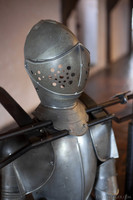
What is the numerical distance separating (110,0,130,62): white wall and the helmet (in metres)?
3.78

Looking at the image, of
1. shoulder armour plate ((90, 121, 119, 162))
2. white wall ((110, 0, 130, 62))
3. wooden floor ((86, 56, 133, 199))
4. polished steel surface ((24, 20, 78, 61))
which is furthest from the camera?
white wall ((110, 0, 130, 62))

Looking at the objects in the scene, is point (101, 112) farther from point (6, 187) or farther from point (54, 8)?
point (54, 8)

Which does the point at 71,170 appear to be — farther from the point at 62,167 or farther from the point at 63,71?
the point at 63,71

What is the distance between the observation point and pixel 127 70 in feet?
12.0

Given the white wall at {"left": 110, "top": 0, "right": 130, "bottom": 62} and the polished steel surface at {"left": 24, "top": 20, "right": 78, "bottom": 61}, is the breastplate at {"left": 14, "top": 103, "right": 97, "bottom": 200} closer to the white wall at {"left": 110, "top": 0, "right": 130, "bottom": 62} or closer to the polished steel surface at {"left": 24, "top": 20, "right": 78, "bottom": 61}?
the polished steel surface at {"left": 24, "top": 20, "right": 78, "bottom": 61}

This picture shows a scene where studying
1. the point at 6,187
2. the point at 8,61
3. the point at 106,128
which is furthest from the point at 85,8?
the point at 6,187

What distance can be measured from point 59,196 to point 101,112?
33cm

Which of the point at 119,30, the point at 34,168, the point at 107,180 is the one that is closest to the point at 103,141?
the point at 107,180

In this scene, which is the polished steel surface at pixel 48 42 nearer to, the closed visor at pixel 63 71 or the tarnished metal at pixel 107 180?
the closed visor at pixel 63 71

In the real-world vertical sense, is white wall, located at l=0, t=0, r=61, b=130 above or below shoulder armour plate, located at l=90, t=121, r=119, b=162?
above

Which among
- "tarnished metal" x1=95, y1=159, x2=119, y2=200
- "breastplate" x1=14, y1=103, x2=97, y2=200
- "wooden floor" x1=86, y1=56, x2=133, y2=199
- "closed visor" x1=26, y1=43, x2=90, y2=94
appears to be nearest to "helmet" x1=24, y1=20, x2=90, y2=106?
"closed visor" x1=26, y1=43, x2=90, y2=94

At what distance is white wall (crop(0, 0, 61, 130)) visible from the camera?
1109 millimetres

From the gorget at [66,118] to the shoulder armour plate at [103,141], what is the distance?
3.5 inches

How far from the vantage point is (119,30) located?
487 centimetres
